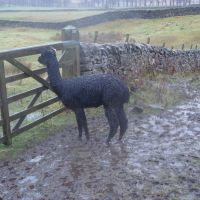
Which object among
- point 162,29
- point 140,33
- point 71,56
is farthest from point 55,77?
point 162,29

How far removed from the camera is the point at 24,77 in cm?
819

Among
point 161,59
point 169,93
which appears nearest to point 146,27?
point 161,59

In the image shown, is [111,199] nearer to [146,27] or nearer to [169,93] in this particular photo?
[169,93]

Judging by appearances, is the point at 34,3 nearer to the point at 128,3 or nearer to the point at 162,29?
the point at 128,3

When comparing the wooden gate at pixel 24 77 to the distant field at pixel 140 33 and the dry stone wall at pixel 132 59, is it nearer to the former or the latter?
the dry stone wall at pixel 132 59

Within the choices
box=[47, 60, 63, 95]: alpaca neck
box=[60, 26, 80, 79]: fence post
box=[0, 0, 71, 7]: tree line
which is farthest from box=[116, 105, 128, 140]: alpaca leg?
box=[0, 0, 71, 7]: tree line

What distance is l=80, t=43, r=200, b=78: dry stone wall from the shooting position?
10.8 meters

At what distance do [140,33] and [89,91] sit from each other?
95.8ft

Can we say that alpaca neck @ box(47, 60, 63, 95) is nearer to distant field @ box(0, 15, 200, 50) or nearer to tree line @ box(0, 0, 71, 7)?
distant field @ box(0, 15, 200, 50)

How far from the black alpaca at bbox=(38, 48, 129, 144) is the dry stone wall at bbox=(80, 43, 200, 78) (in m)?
2.82

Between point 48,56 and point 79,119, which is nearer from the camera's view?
point 48,56

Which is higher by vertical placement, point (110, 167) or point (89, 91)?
point (89, 91)

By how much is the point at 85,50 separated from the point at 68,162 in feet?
13.8

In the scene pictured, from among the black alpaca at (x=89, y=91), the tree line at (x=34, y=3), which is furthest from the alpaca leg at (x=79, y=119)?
the tree line at (x=34, y=3)
